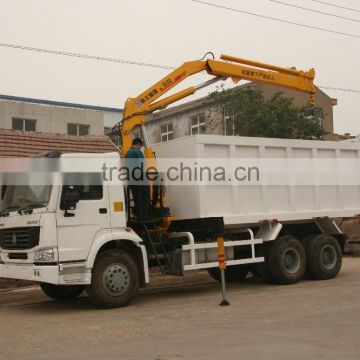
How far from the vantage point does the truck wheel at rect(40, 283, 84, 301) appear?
11.2 m

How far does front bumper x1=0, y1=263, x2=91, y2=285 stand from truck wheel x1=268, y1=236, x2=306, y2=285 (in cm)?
437

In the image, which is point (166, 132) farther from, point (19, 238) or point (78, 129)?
point (19, 238)

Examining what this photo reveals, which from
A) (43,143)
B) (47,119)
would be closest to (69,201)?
(43,143)

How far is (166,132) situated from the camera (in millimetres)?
37844

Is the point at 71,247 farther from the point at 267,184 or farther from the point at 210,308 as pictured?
the point at 267,184

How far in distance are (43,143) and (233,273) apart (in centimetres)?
863

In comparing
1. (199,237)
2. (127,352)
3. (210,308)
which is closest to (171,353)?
(127,352)

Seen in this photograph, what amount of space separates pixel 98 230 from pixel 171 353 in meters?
3.80

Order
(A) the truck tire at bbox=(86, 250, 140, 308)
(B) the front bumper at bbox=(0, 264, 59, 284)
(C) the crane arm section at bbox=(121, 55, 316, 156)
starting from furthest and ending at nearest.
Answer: (C) the crane arm section at bbox=(121, 55, 316, 156), (A) the truck tire at bbox=(86, 250, 140, 308), (B) the front bumper at bbox=(0, 264, 59, 284)

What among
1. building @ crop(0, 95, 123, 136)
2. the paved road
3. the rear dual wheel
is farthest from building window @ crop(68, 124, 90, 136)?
the rear dual wheel

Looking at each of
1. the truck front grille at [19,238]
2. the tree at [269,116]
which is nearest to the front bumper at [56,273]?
the truck front grille at [19,238]

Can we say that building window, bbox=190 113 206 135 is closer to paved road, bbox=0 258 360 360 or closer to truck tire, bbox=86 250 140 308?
paved road, bbox=0 258 360 360

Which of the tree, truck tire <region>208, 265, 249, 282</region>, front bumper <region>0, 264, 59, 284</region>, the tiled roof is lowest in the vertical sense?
truck tire <region>208, 265, 249, 282</region>

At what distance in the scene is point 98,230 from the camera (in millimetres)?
9758
